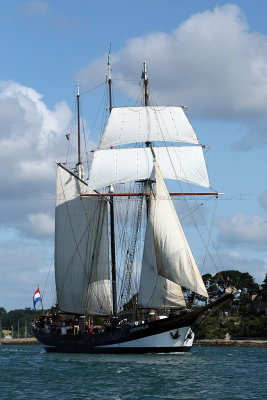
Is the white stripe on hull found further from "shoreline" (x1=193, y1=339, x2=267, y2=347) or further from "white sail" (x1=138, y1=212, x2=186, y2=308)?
"shoreline" (x1=193, y1=339, x2=267, y2=347)

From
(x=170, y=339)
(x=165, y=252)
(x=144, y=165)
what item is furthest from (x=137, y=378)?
(x=144, y=165)

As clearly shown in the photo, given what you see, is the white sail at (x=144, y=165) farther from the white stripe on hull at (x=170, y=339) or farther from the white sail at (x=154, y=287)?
the white stripe on hull at (x=170, y=339)

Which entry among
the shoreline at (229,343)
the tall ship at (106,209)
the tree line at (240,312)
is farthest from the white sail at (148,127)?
the shoreline at (229,343)

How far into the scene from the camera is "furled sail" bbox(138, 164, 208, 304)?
7688 cm

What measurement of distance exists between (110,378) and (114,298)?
31230 millimetres

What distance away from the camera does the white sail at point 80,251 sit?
91875mm

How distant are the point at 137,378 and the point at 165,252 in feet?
67.4

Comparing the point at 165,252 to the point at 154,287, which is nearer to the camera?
the point at 165,252

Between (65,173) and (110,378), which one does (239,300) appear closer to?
(65,173)

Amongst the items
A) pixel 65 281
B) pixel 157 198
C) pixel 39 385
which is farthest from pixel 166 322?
pixel 39 385

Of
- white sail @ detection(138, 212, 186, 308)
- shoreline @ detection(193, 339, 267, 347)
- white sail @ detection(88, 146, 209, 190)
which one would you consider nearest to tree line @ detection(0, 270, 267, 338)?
shoreline @ detection(193, 339, 267, 347)

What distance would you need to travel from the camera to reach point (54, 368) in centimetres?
7000

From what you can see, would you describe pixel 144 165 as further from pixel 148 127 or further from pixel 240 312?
pixel 240 312

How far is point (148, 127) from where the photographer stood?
9431 cm
